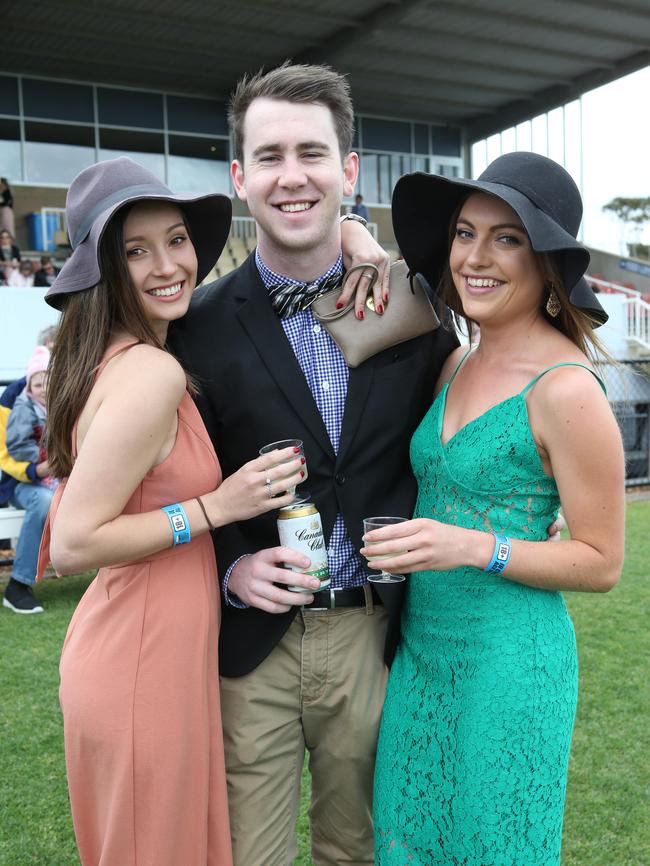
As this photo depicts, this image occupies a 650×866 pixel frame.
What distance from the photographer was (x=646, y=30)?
22.3 meters

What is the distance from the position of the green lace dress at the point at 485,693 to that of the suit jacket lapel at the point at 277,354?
0.35 meters

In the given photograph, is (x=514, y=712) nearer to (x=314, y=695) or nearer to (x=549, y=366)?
(x=314, y=695)

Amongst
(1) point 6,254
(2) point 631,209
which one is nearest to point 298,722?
(1) point 6,254

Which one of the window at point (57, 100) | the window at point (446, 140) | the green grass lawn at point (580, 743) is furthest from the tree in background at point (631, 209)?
the green grass lawn at point (580, 743)

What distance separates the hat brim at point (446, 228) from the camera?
2.13m

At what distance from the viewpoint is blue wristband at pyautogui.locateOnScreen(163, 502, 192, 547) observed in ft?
7.09

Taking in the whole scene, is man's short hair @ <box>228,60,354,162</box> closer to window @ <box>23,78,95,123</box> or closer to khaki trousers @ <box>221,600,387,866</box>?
khaki trousers @ <box>221,600,387,866</box>

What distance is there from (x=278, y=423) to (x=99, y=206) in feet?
2.49

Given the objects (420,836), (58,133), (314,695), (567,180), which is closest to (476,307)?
(567,180)

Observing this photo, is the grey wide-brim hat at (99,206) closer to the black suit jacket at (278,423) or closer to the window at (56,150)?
the black suit jacket at (278,423)

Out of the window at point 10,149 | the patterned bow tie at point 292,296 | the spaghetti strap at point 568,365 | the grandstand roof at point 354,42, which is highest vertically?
the grandstand roof at point 354,42

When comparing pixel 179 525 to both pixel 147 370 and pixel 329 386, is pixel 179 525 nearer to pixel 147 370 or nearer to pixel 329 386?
pixel 147 370

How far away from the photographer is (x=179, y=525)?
217 centimetres

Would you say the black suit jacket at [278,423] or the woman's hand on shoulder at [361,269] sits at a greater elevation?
the woman's hand on shoulder at [361,269]
